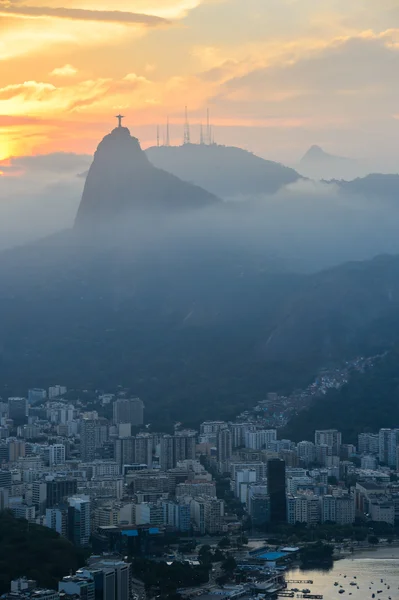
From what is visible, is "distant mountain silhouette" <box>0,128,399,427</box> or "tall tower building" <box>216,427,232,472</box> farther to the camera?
"distant mountain silhouette" <box>0,128,399,427</box>

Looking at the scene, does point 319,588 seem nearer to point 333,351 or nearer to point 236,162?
point 333,351

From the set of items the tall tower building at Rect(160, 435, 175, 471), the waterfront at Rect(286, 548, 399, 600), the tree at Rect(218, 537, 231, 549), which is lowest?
the waterfront at Rect(286, 548, 399, 600)

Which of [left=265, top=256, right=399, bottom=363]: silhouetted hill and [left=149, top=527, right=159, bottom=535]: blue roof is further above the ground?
[left=265, top=256, right=399, bottom=363]: silhouetted hill

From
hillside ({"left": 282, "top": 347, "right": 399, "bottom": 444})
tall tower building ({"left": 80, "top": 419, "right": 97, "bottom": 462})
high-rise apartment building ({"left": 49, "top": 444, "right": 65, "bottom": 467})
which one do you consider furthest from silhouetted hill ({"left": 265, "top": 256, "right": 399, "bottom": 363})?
high-rise apartment building ({"left": 49, "top": 444, "right": 65, "bottom": 467})

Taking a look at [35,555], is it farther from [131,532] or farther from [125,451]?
[125,451]

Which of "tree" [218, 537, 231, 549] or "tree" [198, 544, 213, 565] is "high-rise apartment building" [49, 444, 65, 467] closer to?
"tree" [218, 537, 231, 549]

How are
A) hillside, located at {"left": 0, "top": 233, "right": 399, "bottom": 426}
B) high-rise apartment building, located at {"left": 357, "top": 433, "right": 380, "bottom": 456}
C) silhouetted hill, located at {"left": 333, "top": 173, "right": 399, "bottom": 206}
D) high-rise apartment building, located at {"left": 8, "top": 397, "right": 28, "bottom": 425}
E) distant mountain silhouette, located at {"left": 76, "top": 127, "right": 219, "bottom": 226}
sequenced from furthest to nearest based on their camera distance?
silhouetted hill, located at {"left": 333, "top": 173, "right": 399, "bottom": 206} < distant mountain silhouette, located at {"left": 76, "top": 127, "right": 219, "bottom": 226} < hillside, located at {"left": 0, "top": 233, "right": 399, "bottom": 426} < high-rise apartment building, located at {"left": 8, "top": 397, "right": 28, "bottom": 425} < high-rise apartment building, located at {"left": 357, "top": 433, "right": 380, "bottom": 456}

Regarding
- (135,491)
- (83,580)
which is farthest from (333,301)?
(83,580)
